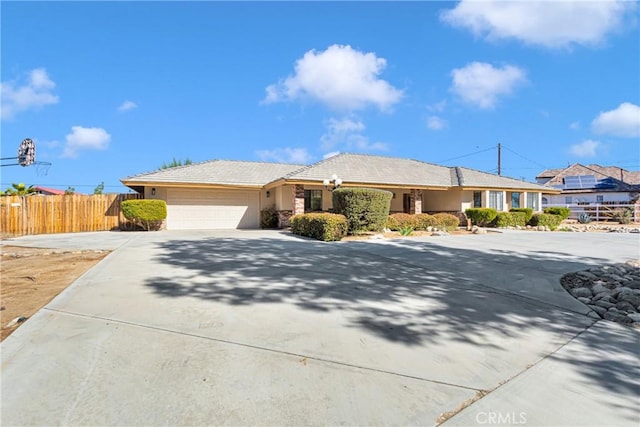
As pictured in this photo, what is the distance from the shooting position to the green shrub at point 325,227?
1127cm

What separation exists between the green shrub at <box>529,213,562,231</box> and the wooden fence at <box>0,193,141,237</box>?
2416 centimetres

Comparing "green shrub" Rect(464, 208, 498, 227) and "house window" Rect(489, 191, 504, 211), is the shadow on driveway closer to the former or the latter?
"green shrub" Rect(464, 208, 498, 227)

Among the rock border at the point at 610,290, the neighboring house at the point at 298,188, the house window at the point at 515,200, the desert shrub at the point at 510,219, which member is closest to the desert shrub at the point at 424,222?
the neighboring house at the point at 298,188

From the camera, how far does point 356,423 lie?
1984mm

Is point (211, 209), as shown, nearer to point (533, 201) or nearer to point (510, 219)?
point (510, 219)

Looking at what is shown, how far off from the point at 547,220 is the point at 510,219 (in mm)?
2610

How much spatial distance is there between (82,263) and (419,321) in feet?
24.1

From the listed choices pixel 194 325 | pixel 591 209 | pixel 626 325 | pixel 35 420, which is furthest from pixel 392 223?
pixel 591 209

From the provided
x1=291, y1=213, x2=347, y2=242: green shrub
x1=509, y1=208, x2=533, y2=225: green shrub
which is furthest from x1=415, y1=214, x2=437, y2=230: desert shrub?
x1=509, y1=208, x2=533, y2=225: green shrub

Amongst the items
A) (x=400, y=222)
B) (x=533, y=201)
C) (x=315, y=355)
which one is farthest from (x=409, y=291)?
(x=533, y=201)

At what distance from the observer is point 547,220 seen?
20.1 metres

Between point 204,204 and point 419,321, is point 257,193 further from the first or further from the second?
point 419,321

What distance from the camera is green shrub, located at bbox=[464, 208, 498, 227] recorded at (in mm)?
18906

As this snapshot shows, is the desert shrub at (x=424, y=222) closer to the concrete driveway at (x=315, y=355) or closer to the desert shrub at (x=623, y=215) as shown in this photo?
the concrete driveway at (x=315, y=355)
